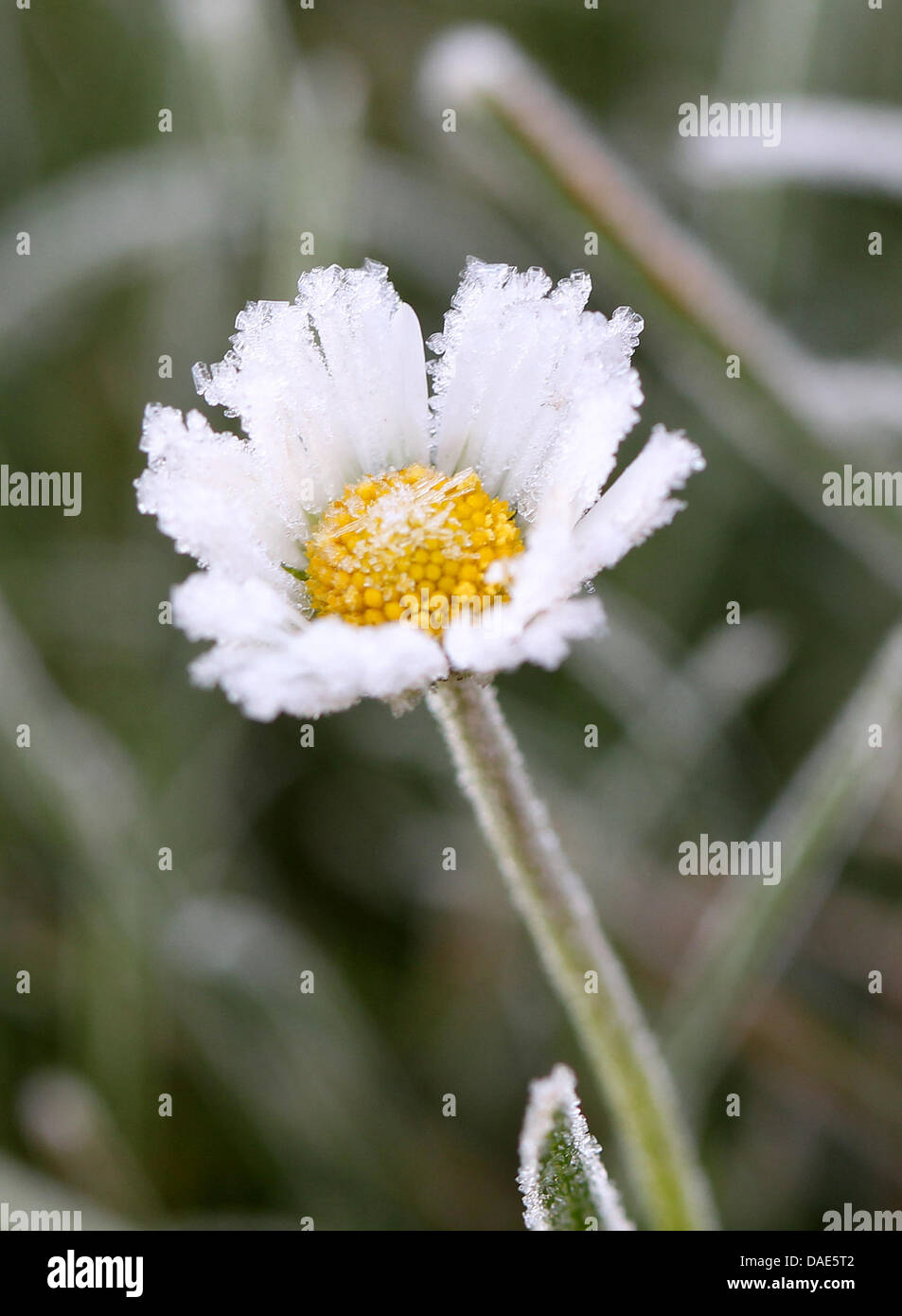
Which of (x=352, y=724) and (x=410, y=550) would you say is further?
(x=352, y=724)

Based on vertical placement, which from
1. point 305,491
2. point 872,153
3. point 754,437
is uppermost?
point 872,153

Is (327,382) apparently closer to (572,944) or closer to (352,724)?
(572,944)

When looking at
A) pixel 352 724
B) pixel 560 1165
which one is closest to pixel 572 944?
pixel 560 1165

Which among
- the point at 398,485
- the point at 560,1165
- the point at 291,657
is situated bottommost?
the point at 560,1165

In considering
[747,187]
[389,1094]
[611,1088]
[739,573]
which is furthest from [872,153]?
[389,1094]

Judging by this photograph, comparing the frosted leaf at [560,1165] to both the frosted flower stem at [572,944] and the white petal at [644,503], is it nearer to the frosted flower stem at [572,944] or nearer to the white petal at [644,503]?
the frosted flower stem at [572,944]

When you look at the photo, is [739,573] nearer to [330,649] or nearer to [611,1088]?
[611,1088]

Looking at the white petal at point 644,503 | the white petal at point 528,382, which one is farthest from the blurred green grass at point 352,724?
the white petal at point 644,503
